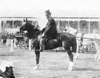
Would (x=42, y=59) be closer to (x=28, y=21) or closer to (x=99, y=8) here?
(x=28, y=21)

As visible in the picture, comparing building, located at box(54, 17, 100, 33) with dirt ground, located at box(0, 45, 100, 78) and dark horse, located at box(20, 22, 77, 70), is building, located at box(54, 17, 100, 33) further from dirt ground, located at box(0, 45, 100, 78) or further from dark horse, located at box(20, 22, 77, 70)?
dirt ground, located at box(0, 45, 100, 78)

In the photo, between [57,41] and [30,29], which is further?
[57,41]

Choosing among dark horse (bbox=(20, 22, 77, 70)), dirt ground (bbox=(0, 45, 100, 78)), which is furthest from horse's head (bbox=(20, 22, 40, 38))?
dirt ground (bbox=(0, 45, 100, 78))

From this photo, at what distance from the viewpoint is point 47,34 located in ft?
12.9

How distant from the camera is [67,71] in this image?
3.80 metres

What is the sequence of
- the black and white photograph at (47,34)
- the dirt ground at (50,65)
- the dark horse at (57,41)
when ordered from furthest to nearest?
the dark horse at (57,41)
the dirt ground at (50,65)
the black and white photograph at (47,34)

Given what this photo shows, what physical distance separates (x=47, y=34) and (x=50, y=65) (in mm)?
359

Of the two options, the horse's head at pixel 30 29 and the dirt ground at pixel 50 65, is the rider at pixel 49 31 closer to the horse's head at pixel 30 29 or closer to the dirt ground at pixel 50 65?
the horse's head at pixel 30 29

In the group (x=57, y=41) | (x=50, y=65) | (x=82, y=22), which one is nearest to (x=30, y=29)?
(x=57, y=41)

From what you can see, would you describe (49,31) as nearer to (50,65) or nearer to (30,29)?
(30,29)

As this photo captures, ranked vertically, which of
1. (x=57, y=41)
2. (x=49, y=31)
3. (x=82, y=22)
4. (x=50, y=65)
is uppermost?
(x=82, y=22)

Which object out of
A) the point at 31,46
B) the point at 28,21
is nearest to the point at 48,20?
the point at 28,21

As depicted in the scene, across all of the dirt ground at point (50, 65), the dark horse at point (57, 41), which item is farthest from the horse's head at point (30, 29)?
the dirt ground at point (50, 65)

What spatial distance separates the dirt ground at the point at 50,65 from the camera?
360cm
